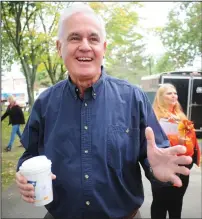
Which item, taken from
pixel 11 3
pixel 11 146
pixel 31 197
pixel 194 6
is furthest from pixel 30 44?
pixel 31 197

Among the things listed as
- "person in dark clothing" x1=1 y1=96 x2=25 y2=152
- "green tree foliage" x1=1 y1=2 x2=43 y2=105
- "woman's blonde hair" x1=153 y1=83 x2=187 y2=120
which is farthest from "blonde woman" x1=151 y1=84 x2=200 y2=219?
"green tree foliage" x1=1 y1=2 x2=43 y2=105

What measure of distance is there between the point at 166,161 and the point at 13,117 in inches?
139

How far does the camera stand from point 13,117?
4.13 m

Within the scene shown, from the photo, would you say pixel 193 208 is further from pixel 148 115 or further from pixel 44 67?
pixel 44 67

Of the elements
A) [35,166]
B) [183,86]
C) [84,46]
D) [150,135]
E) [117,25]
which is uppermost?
[117,25]

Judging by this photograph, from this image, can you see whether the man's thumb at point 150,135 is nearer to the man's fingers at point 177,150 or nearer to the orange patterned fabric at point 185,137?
the man's fingers at point 177,150

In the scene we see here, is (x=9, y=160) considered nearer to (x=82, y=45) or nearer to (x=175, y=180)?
(x=82, y=45)

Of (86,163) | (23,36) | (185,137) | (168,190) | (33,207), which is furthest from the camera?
(23,36)

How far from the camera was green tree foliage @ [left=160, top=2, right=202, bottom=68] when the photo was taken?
529 cm

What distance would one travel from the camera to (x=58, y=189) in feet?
4.12

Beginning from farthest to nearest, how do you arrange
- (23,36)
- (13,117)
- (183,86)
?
(183,86) < (23,36) < (13,117)

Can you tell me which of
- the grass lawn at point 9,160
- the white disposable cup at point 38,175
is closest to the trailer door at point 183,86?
the grass lawn at point 9,160

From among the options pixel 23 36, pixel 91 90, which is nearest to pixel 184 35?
pixel 23 36

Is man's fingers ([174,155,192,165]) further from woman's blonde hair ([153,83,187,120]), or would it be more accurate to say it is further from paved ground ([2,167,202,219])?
paved ground ([2,167,202,219])
